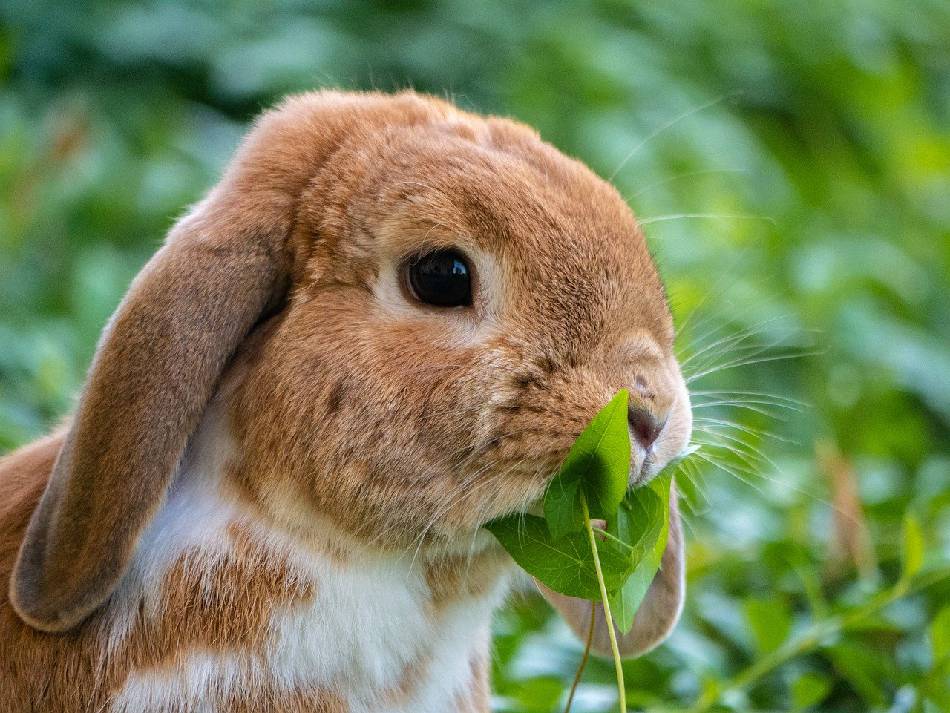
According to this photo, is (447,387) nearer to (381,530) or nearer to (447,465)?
(447,465)

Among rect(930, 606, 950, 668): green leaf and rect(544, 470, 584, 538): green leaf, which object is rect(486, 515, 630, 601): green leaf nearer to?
rect(544, 470, 584, 538): green leaf

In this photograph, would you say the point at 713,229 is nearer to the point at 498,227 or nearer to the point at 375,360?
the point at 498,227

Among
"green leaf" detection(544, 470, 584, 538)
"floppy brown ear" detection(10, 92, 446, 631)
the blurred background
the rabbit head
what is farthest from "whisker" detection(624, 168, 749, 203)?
"floppy brown ear" detection(10, 92, 446, 631)

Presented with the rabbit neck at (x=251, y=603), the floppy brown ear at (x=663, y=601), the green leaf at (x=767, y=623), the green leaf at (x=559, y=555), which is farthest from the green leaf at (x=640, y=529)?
the green leaf at (x=767, y=623)

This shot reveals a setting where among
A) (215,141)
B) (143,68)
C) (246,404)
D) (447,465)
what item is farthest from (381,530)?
(143,68)

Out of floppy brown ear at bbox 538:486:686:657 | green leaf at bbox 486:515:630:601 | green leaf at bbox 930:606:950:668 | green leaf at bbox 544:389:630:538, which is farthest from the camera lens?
green leaf at bbox 930:606:950:668

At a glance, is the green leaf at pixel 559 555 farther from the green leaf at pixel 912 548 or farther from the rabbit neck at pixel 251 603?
the green leaf at pixel 912 548
